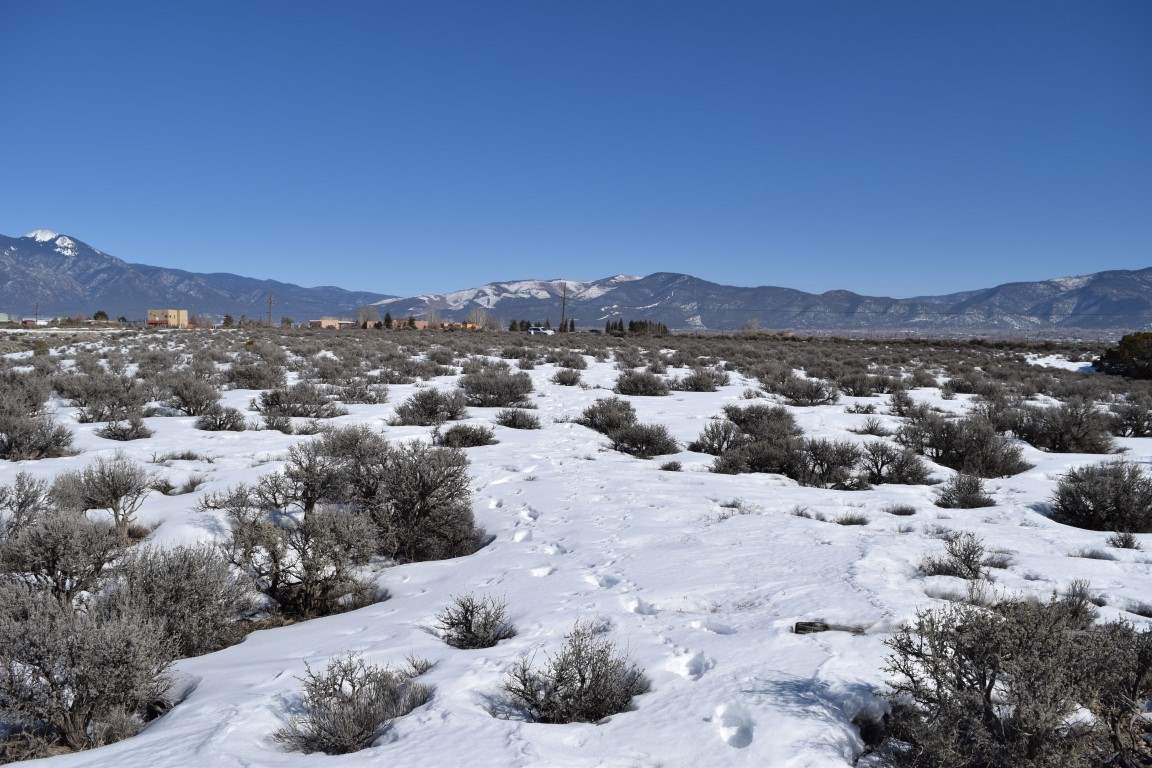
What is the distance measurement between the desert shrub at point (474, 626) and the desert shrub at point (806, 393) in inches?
503

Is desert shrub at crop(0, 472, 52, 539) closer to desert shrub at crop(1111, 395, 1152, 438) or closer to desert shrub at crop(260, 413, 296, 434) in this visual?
desert shrub at crop(260, 413, 296, 434)

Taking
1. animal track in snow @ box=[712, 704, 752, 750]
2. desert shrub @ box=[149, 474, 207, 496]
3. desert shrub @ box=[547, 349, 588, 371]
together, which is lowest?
animal track in snow @ box=[712, 704, 752, 750]

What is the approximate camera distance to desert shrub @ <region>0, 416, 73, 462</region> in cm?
892

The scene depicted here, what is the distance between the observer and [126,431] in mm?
10398

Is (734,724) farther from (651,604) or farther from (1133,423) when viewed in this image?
(1133,423)

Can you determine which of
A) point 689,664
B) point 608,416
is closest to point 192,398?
point 608,416

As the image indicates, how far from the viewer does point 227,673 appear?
4.04 meters

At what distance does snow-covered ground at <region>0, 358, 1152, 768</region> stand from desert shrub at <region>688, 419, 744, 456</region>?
52.4 inches

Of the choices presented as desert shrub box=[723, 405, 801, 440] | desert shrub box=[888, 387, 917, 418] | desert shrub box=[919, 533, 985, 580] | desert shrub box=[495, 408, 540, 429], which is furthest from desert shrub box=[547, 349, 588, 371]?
desert shrub box=[919, 533, 985, 580]

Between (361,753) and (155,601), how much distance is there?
2.44 meters

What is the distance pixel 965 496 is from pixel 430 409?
9251 mm

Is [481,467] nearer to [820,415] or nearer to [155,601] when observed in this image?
[155,601]

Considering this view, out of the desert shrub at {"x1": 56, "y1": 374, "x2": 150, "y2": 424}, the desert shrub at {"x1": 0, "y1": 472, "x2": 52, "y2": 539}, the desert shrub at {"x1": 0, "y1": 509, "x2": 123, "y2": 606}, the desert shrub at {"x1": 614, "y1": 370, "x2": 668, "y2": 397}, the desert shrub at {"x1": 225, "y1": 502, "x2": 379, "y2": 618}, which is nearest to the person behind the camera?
the desert shrub at {"x1": 0, "y1": 509, "x2": 123, "y2": 606}

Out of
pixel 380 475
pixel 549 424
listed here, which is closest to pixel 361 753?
pixel 380 475
